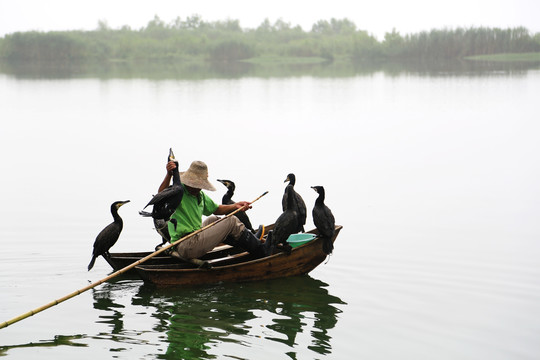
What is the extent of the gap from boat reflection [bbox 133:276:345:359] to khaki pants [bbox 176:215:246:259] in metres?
0.37

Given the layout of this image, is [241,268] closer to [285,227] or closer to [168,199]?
[285,227]

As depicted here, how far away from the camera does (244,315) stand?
6.72 meters

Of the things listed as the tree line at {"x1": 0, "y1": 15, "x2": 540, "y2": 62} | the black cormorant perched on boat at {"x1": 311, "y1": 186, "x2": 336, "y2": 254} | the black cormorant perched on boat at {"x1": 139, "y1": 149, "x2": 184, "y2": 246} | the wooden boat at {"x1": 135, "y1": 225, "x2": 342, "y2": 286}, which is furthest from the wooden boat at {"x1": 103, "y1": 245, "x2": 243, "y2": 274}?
the tree line at {"x1": 0, "y1": 15, "x2": 540, "y2": 62}

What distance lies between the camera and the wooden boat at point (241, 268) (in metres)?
7.21

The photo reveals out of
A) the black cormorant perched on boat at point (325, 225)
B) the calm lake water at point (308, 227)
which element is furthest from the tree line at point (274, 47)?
the black cormorant perched on boat at point (325, 225)

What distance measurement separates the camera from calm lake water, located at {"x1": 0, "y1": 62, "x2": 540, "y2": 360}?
6.23 metres

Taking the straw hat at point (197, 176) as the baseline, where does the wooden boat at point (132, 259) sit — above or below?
below

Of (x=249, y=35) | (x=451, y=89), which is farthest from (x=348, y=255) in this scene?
(x=249, y=35)

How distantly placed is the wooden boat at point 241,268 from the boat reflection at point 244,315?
0.27 ft

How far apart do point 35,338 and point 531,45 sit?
52812 mm

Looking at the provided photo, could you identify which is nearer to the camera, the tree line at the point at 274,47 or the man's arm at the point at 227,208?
the man's arm at the point at 227,208

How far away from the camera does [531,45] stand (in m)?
53.1

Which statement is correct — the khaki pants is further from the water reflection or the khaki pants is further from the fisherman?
the water reflection

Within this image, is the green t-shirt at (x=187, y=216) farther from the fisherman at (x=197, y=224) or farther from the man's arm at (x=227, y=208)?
the man's arm at (x=227, y=208)
